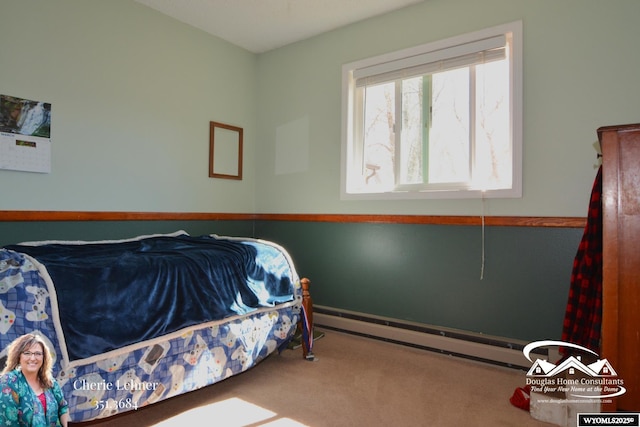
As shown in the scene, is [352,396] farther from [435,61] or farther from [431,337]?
[435,61]

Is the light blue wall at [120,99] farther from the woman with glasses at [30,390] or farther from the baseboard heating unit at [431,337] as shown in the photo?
the woman with glasses at [30,390]

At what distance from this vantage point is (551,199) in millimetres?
2529

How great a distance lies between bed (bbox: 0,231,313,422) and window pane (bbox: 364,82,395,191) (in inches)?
42.4

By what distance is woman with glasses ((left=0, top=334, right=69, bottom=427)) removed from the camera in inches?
45.2

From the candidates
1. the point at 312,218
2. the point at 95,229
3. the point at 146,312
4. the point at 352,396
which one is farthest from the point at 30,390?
the point at 312,218

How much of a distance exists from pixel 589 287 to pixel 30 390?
2.26 m

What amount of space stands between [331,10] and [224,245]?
193 cm

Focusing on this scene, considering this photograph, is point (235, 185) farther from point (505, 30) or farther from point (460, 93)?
point (505, 30)

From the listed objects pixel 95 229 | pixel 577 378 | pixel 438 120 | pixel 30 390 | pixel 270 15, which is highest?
pixel 270 15

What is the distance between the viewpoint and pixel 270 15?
10.6 feet

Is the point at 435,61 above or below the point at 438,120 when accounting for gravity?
above

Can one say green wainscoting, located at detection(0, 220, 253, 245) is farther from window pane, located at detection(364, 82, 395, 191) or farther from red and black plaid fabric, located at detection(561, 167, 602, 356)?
red and black plaid fabric, located at detection(561, 167, 602, 356)

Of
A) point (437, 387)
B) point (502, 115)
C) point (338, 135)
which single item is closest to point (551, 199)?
point (502, 115)

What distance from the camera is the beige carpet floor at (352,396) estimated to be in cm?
193
